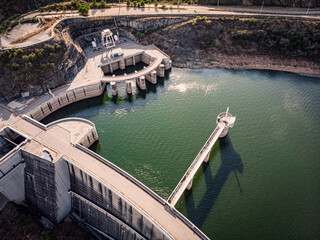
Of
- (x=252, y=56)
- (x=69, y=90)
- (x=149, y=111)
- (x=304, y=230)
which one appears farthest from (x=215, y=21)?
(x=304, y=230)

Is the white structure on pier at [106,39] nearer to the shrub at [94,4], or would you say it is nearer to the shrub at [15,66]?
the shrub at [94,4]

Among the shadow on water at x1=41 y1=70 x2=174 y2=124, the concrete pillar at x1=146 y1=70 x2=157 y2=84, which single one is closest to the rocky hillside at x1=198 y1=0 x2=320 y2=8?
the concrete pillar at x1=146 y1=70 x2=157 y2=84

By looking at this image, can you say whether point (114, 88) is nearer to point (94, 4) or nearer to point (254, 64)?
point (94, 4)

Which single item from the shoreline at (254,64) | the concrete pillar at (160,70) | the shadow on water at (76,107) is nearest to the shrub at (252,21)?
the shoreline at (254,64)

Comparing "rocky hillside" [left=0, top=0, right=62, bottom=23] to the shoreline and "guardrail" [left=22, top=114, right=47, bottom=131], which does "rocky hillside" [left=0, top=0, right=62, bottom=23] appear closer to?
"guardrail" [left=22, top=114, right=47, bottom=131]

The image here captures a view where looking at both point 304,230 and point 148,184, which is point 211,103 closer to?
point 148,184

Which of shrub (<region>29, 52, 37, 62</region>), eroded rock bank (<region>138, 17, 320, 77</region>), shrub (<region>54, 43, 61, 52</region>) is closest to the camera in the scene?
shrub (<region>29, 52, 37, 62</region>)
